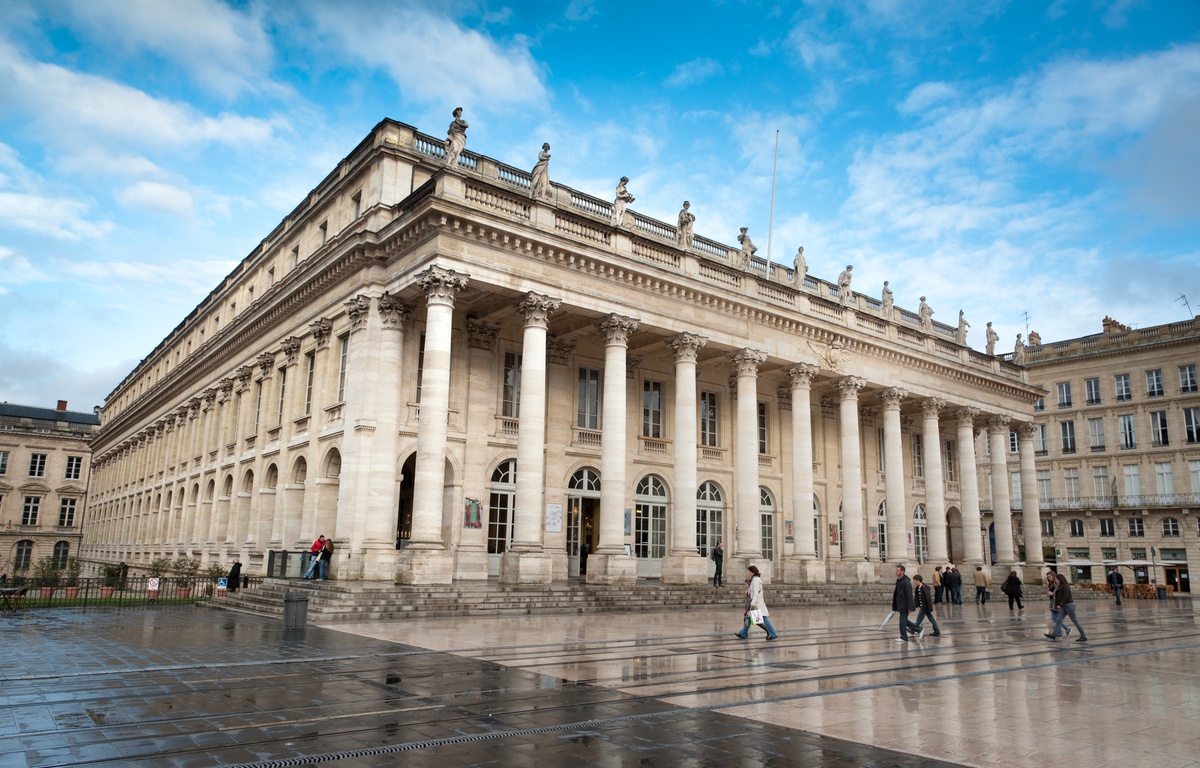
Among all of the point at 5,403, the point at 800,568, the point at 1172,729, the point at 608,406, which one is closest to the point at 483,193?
the point at 608,406

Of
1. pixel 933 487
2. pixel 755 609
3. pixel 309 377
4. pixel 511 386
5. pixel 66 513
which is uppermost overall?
pixel 309 377

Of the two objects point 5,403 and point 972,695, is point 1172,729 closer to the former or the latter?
point 972,695

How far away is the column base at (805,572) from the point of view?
95.9ft

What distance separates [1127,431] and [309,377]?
155ft

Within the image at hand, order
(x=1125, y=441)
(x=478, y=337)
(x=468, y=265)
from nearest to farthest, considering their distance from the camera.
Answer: (x=468, y=265) < (x=478, y=337) < (x=1125, y=441)

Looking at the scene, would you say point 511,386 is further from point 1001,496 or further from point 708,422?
point 1001,496

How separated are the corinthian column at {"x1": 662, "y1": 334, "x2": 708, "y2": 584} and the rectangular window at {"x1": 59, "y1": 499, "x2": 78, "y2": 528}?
65.3 meters

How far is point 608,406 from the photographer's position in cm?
2522

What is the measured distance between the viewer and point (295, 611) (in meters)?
15.7

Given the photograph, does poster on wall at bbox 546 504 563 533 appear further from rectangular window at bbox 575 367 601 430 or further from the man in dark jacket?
the man in dark jacket

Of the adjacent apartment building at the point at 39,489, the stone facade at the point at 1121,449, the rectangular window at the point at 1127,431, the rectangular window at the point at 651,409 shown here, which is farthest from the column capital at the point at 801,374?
the adjacent apartment building at the point at 39,489

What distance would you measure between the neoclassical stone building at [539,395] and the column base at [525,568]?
8 cm

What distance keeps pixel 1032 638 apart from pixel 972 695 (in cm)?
Result: 873

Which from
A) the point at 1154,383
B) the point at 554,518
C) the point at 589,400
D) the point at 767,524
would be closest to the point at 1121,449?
the point at 1154,383
